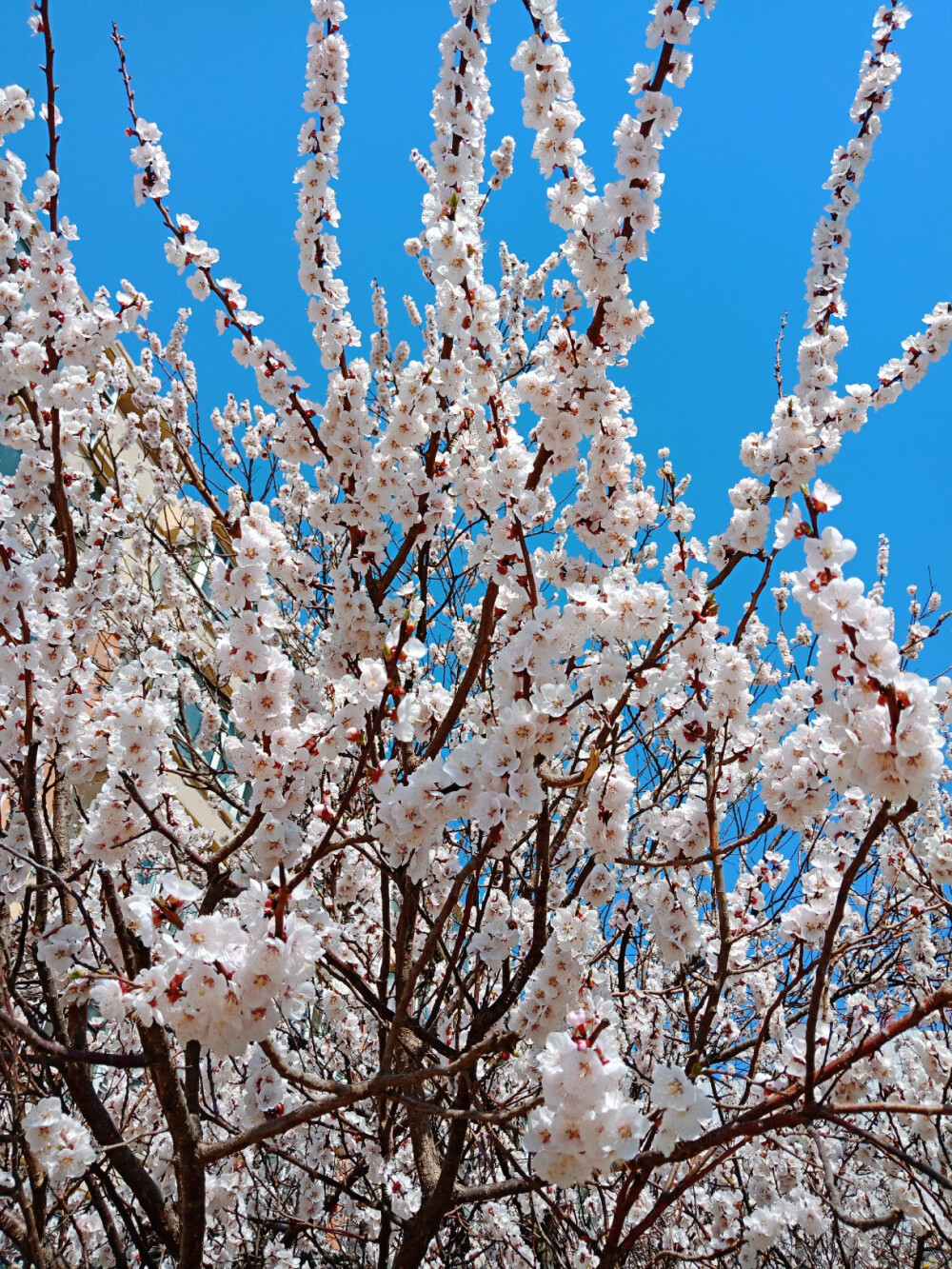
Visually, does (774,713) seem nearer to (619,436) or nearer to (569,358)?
(619,436)

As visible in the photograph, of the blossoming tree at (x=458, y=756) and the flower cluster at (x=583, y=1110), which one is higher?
the blossoming tree at (x=458, y=756)

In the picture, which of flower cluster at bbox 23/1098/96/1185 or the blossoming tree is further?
flower cluster at bbox 23/1098/96/1185

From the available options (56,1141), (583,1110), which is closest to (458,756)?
(583,1110)

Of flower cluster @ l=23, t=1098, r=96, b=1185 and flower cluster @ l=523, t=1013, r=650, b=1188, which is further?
flower cluster @ l=23, t=1098, r=96, b=1185

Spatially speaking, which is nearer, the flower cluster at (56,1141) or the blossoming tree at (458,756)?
the blossoming tree at (458,756)

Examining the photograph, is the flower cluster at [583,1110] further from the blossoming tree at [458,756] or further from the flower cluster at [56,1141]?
the flower cluster at [56,1141]

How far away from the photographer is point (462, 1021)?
4.85 metres

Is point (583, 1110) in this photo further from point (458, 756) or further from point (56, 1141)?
point (56, 1141)

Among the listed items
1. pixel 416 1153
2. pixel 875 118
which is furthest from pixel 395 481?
pixel 416 1153

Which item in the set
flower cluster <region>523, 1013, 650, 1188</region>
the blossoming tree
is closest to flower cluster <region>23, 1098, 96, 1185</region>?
the blossoming tree

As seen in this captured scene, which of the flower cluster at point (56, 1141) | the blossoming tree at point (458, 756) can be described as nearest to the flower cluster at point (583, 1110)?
the blossoming tree at point (458, 756)

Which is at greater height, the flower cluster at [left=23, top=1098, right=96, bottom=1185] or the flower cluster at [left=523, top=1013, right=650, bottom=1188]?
the flower cluster at [left=23, top=1098, right=96, bottom=1185]

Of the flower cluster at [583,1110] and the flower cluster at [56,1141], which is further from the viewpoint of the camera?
the flower cluster at [56,1141]

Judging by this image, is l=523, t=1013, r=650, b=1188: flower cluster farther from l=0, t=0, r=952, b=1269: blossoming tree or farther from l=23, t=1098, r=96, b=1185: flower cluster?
l=23, t=1098, r=96, b=1185: flower cluster
